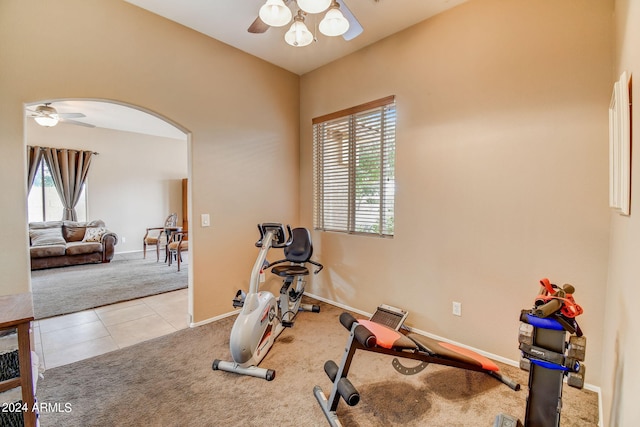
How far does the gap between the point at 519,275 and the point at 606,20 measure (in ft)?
5.87

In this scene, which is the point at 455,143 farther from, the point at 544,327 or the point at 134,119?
the point at 134,119

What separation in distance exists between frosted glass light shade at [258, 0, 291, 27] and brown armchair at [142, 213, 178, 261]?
5.23 m

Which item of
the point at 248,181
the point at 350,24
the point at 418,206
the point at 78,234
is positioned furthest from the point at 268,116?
the point at 78,234

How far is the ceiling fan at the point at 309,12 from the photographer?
162 centimetres

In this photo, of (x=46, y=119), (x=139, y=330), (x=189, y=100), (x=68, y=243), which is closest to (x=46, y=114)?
(x=46, y=119)

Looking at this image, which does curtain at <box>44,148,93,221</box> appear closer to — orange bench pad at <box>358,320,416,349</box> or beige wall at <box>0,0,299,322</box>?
beige wall at <box>0,0,299,322</box>

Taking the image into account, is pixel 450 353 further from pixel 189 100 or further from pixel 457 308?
pixel 189 100

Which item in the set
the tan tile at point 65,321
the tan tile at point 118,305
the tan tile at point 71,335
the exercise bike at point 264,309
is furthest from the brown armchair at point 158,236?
the exercise bike at point 264,309

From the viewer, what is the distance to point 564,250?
2.00 meters

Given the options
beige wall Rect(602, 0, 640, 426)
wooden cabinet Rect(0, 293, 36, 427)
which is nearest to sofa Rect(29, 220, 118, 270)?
wooden cabinet Rect(0, 293, 36, 427)

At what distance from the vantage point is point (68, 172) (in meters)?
6.14

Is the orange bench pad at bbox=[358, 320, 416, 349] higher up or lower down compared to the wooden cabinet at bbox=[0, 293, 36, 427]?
lower down

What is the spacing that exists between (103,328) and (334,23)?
11.6 feet

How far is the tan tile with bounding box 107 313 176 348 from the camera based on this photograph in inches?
105
